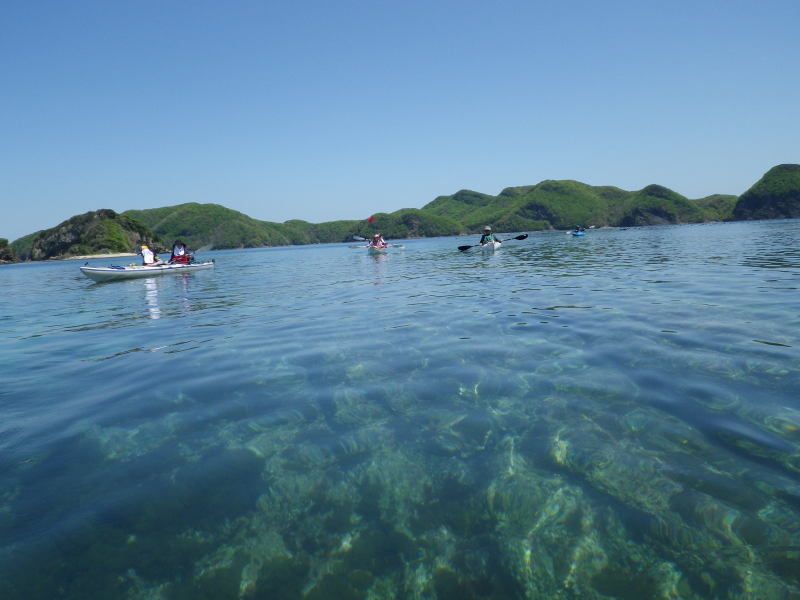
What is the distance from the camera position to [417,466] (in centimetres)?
623

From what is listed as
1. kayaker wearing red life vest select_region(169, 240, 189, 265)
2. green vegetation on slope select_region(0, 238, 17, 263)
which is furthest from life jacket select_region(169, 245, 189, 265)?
green vegetation on slope select_region(0, 238, 17, 263)

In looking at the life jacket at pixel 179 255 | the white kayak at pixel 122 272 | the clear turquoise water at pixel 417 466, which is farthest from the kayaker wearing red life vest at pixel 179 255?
the clear turquoise water at pixel 417 466

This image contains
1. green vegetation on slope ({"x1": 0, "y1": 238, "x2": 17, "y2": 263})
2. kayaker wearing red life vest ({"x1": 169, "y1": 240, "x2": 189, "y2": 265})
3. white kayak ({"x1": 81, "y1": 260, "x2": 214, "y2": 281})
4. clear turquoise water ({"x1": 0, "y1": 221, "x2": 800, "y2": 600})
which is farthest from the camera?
green vegetation on slope ({"x1": 0, "y1": 238, "x2": 17, "y2": 263})

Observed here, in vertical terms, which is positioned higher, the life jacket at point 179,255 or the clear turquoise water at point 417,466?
the life jacket at point 179,255

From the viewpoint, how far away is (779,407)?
713 centimetres

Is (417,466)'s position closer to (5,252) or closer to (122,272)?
(122,272)

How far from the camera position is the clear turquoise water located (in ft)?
14.2

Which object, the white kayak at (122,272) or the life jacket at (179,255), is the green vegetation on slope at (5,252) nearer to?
the white kayak at (122,272)

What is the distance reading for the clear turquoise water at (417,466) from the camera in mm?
4336

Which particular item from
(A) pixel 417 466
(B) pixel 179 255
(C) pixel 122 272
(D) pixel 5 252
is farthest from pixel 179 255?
(D) pixel 5 252

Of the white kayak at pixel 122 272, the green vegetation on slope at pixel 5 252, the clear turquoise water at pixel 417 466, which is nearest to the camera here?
the clear turquoise water at pixel 417 466

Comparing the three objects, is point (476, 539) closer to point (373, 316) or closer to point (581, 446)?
point (581, 446)

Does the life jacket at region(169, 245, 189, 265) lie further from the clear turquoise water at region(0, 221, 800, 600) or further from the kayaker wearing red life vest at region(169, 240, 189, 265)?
the clear turquoise water at region(0, 221, 800, 600)

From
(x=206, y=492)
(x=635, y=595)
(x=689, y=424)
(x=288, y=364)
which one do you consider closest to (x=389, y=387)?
(x=288, y=364)
